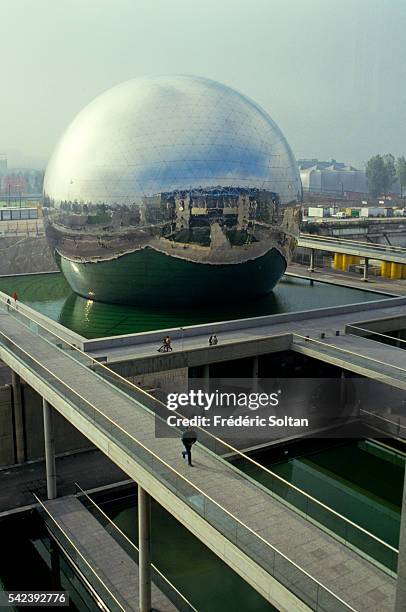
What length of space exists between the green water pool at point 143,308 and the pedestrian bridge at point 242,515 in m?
8.32

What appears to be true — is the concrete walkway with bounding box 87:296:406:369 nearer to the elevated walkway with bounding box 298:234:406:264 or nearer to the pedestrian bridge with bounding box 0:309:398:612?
the elevated walkway with bounding box 298:234:406:264

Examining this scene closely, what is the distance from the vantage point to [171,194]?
75.4 ft

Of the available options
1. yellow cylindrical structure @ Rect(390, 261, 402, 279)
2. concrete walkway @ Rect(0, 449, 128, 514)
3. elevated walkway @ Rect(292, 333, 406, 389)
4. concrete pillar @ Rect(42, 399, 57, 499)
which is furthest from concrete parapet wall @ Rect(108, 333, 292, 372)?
yellow cylindrical structure @ Rect(390, 261, 402, 279)

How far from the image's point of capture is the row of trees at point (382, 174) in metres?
138

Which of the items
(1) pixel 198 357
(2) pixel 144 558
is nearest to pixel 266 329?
(1) pixel 198 357

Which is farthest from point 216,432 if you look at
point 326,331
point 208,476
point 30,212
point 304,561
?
point 30,212

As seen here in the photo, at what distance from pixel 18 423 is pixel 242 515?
10.7 meters

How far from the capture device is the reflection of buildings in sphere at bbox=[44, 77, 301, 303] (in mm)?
23219

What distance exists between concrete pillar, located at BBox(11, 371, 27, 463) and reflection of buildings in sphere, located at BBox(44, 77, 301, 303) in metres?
7.20

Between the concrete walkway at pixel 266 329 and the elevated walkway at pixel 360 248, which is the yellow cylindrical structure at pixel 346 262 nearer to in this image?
the elevated walkway at pixel 360 248

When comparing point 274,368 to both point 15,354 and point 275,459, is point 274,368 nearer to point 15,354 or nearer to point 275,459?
point 275,459

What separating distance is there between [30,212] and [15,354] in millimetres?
68247

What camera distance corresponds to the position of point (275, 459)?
1978 cm

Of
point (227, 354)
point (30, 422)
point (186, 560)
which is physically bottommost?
point (186, 560)
